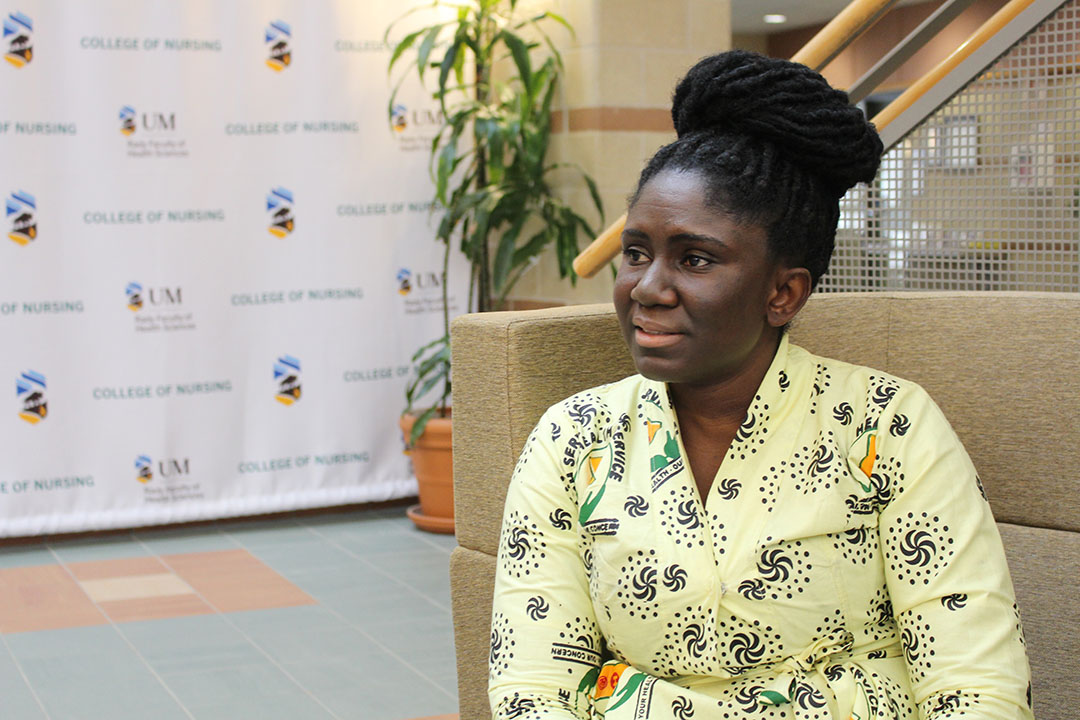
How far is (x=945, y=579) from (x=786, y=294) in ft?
1.10

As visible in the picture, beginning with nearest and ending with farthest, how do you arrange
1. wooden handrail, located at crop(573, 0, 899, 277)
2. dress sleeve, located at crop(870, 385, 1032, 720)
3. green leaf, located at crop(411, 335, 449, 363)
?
dress sleeve, located at crop(870, 385, 1032, 720)
wooden handrail, located at crop(573, 0, 899, 277)
green leaf, located at crop(411, 335, 449, 363)

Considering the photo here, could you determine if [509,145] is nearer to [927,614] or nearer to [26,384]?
[26,384]

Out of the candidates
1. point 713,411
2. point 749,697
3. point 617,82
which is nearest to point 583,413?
point 713,411

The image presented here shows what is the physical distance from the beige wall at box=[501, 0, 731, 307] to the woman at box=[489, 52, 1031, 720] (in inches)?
114

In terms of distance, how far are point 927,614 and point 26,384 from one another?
3588 millimetres

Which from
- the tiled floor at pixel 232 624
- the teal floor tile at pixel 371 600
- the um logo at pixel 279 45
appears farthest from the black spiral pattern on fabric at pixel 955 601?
the um logo at pixel 279 45

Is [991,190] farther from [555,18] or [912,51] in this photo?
[555,18]

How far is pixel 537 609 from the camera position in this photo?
1.30 metres

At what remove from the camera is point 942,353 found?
1.73 meters

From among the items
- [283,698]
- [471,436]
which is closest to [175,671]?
[283,698]

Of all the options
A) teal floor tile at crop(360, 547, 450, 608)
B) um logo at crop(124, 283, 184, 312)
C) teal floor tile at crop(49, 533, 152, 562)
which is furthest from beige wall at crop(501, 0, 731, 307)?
Result: teal floor tile at crop(49, 533, 152, 562)

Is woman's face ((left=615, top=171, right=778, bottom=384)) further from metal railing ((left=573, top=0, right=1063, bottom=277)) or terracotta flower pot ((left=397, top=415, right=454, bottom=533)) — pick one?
terracotta flower pot ((left=397, top=415, right=454, bottom=533))

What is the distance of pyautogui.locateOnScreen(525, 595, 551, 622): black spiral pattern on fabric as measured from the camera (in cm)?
130

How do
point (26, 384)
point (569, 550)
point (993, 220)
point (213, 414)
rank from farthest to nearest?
point (213, 414) < point (26, 384) < point (993, 220) < point (569, 550)
